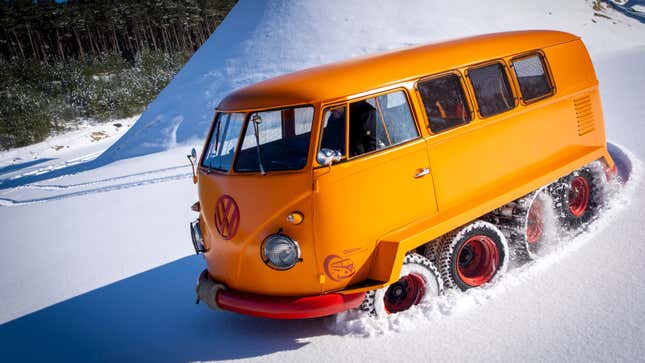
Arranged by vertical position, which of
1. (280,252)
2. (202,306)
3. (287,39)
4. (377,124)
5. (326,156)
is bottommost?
(202,306)

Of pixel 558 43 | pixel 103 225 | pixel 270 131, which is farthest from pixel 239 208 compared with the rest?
pixel 103 225

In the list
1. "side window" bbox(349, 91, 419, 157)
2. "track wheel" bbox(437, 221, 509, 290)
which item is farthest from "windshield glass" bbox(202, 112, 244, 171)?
"track wheel" bbox(437, 221, 509, 290)

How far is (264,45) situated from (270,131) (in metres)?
19.2

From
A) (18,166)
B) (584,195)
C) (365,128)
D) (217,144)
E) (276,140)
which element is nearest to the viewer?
(365,128)

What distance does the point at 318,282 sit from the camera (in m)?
3.93

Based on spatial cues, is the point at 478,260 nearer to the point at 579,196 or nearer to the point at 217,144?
Answer: the point at 579,196

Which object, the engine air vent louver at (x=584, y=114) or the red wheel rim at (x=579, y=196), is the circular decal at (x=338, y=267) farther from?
the engine air vent louver at (x=584, y=114)

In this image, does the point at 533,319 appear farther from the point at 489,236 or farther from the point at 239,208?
the point at 239,208

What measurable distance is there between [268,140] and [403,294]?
1970 millimetres

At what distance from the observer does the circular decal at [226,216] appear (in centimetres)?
414

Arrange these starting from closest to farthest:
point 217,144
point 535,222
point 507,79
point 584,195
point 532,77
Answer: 1. point 217,144
2. point 507,79
3. point 532,77
4. point 535,222
5. point 584,195

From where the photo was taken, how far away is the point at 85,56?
162 feet

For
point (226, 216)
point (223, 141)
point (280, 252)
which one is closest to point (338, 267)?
point (280, 252)

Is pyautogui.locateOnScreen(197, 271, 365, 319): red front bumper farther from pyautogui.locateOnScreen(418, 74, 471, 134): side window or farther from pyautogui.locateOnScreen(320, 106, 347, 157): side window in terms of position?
pyautogui.locateOnScreen(418, 74, 471, 134): side window
